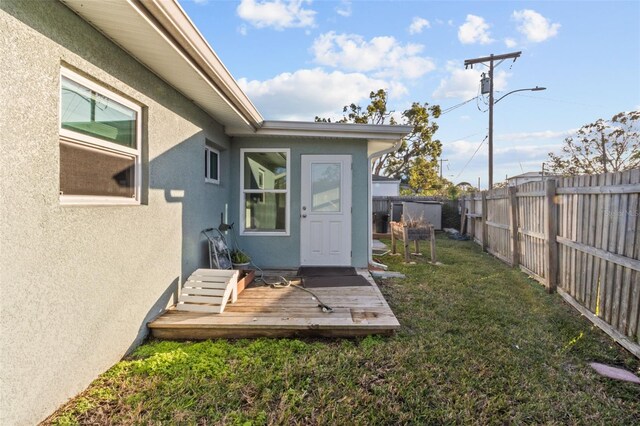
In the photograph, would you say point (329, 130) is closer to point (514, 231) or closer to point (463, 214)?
point (514, 231)

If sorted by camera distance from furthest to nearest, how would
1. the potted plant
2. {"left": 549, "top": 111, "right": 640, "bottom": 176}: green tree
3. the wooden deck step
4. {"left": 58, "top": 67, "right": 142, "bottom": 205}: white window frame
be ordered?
{"left": 549, "top": 111, "right": 640, "bottom": 176}: green tree
the potted plant
the wooden deck step
{"left": 58, "top": 67, "right": 142, "bottom": 205}: white window frame

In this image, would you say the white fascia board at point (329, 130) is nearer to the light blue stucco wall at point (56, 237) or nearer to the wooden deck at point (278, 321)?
the light blue stucco wall at point (56, 237)

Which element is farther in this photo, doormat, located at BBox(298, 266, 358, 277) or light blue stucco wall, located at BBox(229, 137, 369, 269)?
light blue stucco wall, located at BBox(229, 137, 369, 269)

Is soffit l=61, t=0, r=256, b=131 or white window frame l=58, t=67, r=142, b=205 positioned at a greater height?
soffit l=61, t=0, r=256, b=131

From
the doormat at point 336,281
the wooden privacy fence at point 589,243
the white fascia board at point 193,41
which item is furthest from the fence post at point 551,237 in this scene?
the white fascia board at point 193,41

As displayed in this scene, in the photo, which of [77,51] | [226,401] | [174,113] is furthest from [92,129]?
[226,401]

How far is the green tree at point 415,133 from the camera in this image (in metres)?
22.0

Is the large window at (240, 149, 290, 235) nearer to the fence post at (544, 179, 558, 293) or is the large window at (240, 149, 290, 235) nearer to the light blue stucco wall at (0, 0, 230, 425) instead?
the light blue stucco wall at (0, 0, 230, 425)

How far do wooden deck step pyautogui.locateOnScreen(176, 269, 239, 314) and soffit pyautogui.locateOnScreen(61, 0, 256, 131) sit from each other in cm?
209

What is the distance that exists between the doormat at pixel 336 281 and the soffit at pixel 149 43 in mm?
2701

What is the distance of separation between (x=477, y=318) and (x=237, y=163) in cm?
443

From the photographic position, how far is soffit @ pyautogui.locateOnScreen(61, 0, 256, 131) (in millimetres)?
2074

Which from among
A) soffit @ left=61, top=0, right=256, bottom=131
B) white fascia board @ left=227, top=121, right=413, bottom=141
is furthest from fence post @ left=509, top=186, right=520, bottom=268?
soffit @ left=61, top=0, right=256, bottom=131

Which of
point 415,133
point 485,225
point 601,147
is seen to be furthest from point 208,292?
point 415,133
